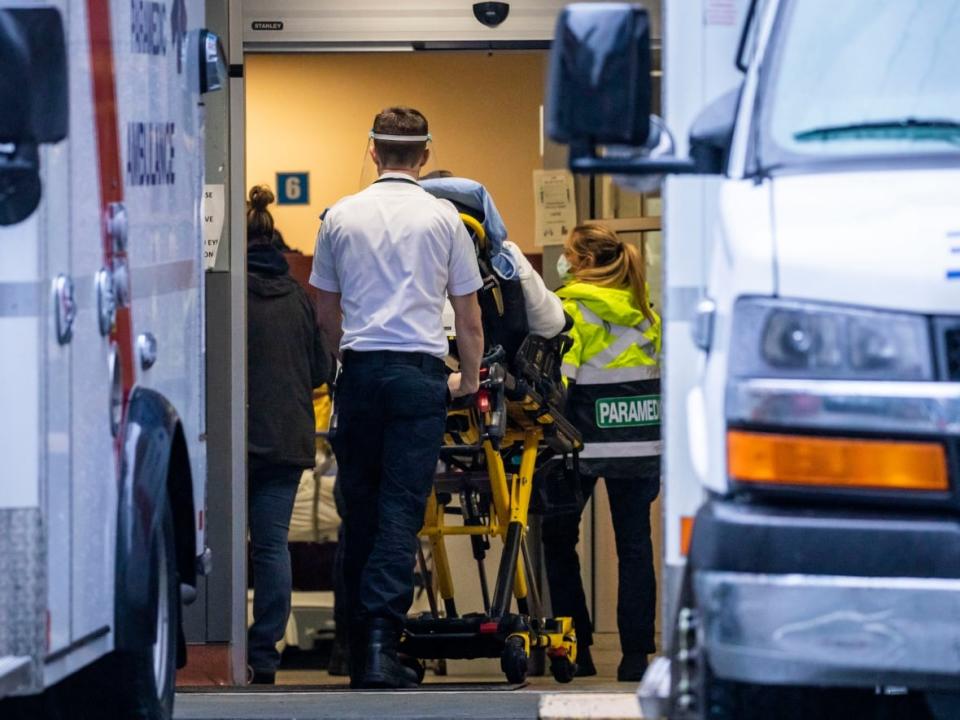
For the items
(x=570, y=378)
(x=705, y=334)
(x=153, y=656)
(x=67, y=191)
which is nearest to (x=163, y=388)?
(x=153, y=656)

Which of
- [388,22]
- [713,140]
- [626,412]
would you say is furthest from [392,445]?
[713,140]

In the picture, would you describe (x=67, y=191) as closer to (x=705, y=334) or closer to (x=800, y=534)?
(x=705, y=334)

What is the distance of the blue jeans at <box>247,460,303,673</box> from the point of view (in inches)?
336

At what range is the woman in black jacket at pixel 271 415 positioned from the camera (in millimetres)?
8484

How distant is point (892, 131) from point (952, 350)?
24.7 inches

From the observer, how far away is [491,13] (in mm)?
8719

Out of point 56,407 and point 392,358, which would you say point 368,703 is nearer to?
point 392,358

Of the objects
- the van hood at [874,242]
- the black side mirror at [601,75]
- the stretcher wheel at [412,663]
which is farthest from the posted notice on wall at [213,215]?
the van hood at [874,242]

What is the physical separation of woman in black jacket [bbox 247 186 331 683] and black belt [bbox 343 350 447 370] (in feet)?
4.97

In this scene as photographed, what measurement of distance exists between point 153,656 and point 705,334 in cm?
197

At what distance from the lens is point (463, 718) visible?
6.11 m

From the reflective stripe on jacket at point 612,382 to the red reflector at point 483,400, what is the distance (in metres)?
Result: 1.18

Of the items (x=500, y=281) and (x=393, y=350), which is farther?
(x=500, y=281)

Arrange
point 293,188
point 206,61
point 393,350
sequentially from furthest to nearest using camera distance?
point 293,188 < point 393,350 < point 206,61
